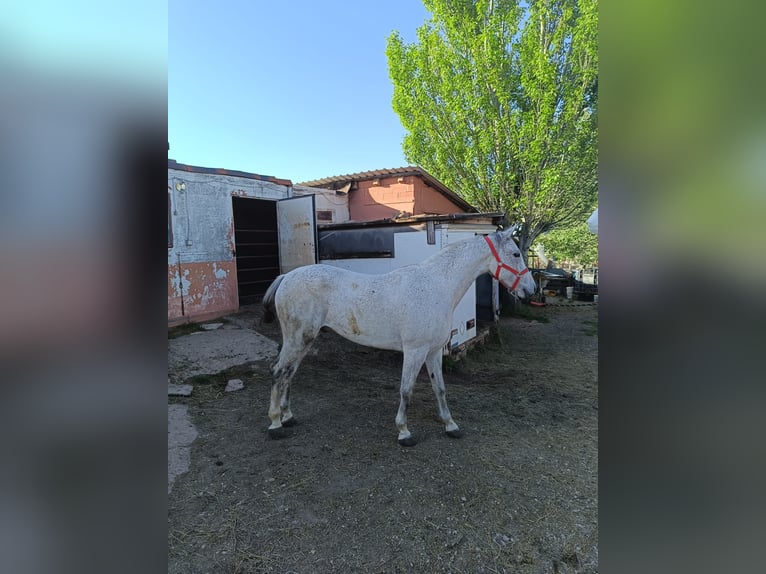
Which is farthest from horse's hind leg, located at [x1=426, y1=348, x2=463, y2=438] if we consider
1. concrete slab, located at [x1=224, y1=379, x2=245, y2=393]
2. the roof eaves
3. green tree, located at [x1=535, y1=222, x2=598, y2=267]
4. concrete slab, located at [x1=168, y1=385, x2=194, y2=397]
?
green tree, located at [x1=535, y1=222, x2=598, y2=267]

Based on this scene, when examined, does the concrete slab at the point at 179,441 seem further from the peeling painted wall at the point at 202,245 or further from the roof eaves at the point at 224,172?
the roof eaves at the point at 224,172

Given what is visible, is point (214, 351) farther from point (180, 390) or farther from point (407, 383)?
point (407, 383)

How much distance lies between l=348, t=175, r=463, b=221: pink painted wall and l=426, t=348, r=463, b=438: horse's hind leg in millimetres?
6390

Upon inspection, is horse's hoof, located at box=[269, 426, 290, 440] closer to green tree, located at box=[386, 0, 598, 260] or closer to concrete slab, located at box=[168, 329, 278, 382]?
concrete slab, located at box=[168, 329, 278, 382]

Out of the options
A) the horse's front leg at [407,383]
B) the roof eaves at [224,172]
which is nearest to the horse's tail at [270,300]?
the horse's front leg at [407,383]

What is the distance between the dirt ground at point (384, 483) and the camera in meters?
2.17

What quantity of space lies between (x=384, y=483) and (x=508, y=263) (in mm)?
2135

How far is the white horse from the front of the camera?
11.0 feet
